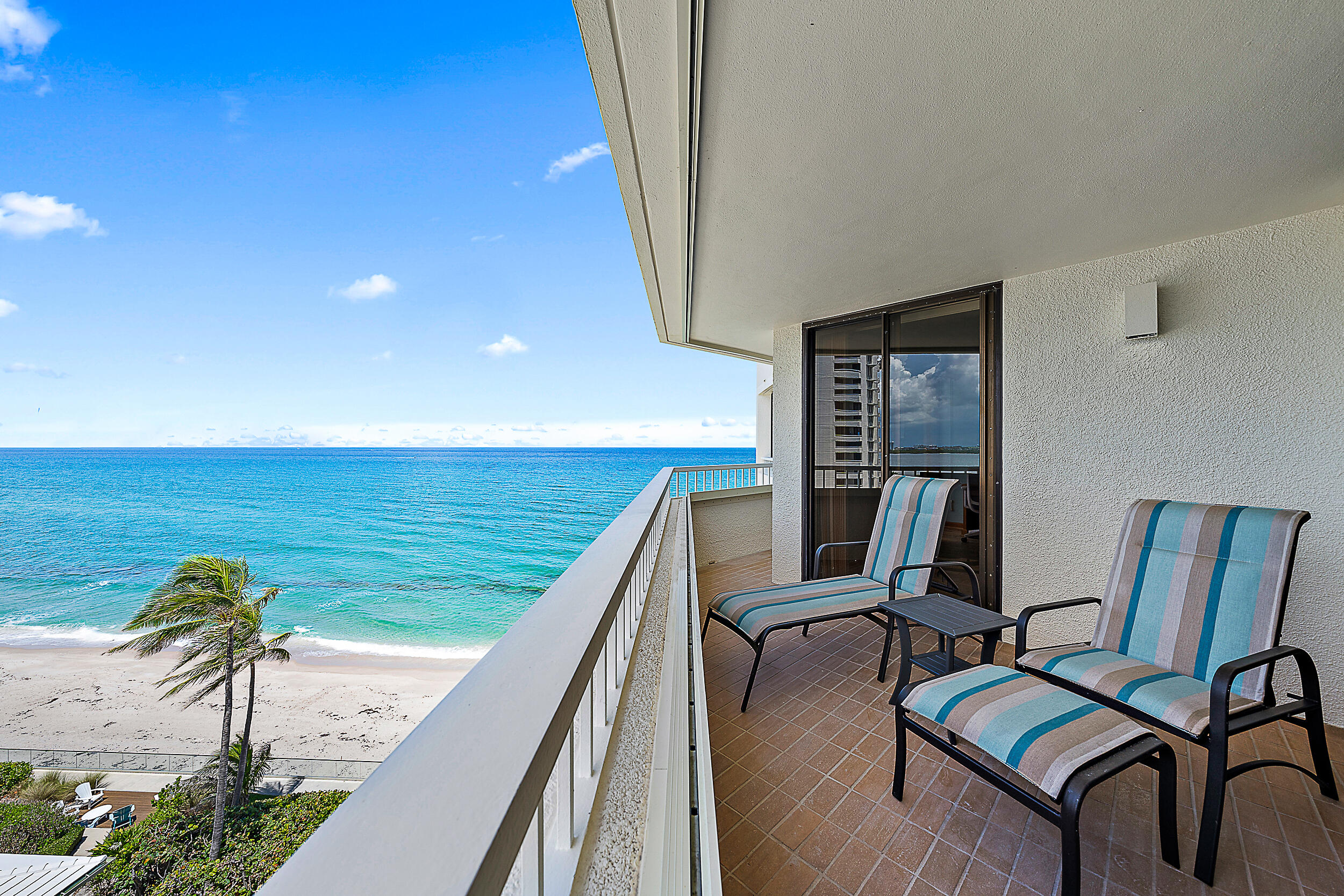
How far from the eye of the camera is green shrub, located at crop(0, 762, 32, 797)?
7.83 metres

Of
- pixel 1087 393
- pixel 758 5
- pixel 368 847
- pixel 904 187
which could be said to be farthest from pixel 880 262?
pixel 368 847

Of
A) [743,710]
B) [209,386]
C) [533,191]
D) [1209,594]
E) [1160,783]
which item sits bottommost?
[743,710]

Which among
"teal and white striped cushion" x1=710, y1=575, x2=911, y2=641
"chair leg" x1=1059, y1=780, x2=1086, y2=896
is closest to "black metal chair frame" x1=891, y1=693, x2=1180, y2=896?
"chair leg" x1=1059, y1=780, x2=1086, y2=896

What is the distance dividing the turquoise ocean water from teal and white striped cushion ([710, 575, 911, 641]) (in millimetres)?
10766

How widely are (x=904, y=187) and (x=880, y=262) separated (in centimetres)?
100

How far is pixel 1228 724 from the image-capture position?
5.65 ft

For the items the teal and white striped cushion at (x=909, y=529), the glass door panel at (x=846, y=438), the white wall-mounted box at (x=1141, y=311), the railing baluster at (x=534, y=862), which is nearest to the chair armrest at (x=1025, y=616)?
the teal and white striped cushion at (x=909, y=529)

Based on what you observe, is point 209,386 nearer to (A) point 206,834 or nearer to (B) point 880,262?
(A) point 206,834

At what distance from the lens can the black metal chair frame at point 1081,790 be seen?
142 cm

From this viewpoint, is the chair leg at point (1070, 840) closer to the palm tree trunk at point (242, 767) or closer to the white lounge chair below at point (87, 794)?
the palm tree trunk at point (242, 767)

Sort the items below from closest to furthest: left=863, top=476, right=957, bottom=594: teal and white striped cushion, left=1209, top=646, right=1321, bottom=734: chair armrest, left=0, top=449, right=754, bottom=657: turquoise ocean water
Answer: left=1209, top=646, right=1321, bottom=734: chair armrest
left=863, top=476, right=957, bottom=594: teal and white striped cushion
left=0, top=449, right=754, bottom=657: turquoise ocean water

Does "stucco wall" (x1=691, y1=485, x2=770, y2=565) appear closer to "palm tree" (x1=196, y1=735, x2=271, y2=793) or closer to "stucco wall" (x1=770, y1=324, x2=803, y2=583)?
"stucco wall" (x1=770, y1=324, x2=803, y2=583)

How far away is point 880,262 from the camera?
3.24m

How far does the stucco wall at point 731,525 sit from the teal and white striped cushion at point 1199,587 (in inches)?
152
